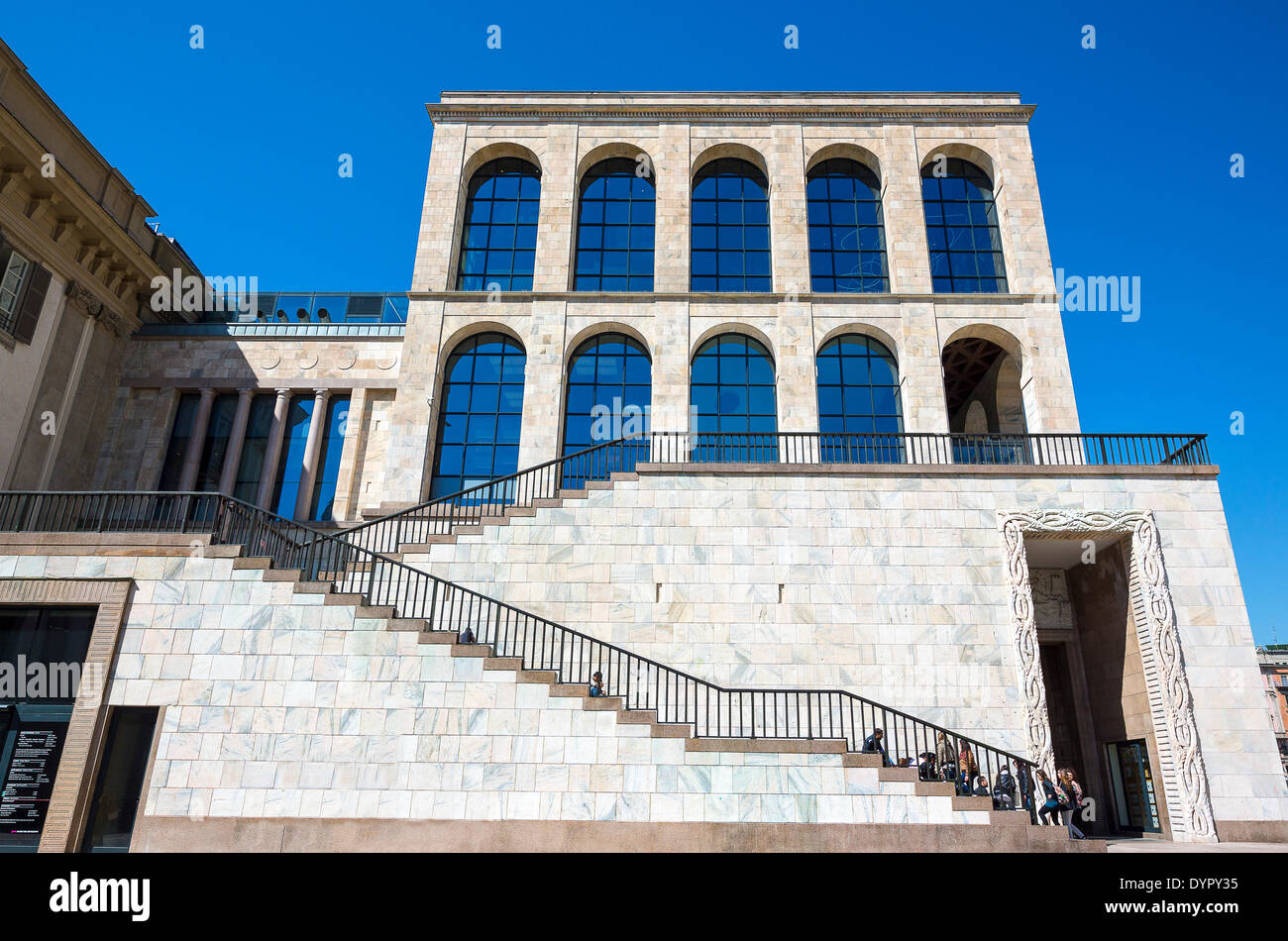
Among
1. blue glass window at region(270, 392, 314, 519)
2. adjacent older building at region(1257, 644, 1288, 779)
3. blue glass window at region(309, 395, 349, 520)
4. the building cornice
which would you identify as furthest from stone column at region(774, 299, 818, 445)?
adjacent older building at region(1257, 644, 1288, 779)

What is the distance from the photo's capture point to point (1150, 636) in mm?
18188

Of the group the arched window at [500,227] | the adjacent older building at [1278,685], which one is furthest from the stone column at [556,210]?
the adjacent older building at [1278,685]

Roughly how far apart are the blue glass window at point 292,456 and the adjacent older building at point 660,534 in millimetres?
156

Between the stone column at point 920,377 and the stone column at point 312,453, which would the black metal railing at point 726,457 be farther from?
the stone column at point 312,453

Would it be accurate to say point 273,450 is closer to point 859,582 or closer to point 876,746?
point 859,582

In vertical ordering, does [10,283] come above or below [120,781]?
above

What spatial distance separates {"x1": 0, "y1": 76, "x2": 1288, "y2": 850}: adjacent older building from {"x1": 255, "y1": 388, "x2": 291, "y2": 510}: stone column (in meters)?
0.27

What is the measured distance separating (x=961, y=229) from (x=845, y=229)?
13.2ft

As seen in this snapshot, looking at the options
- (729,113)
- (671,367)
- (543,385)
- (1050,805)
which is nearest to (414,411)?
(543,385)

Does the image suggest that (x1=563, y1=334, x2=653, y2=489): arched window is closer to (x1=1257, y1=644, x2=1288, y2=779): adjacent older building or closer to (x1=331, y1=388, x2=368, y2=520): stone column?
(x1=331, y1=388, x2=368, y2=520): stone column

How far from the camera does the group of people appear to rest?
1448 cm

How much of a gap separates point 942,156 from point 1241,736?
20.5 meters

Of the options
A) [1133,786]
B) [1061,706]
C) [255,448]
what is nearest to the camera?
[1133,786]
